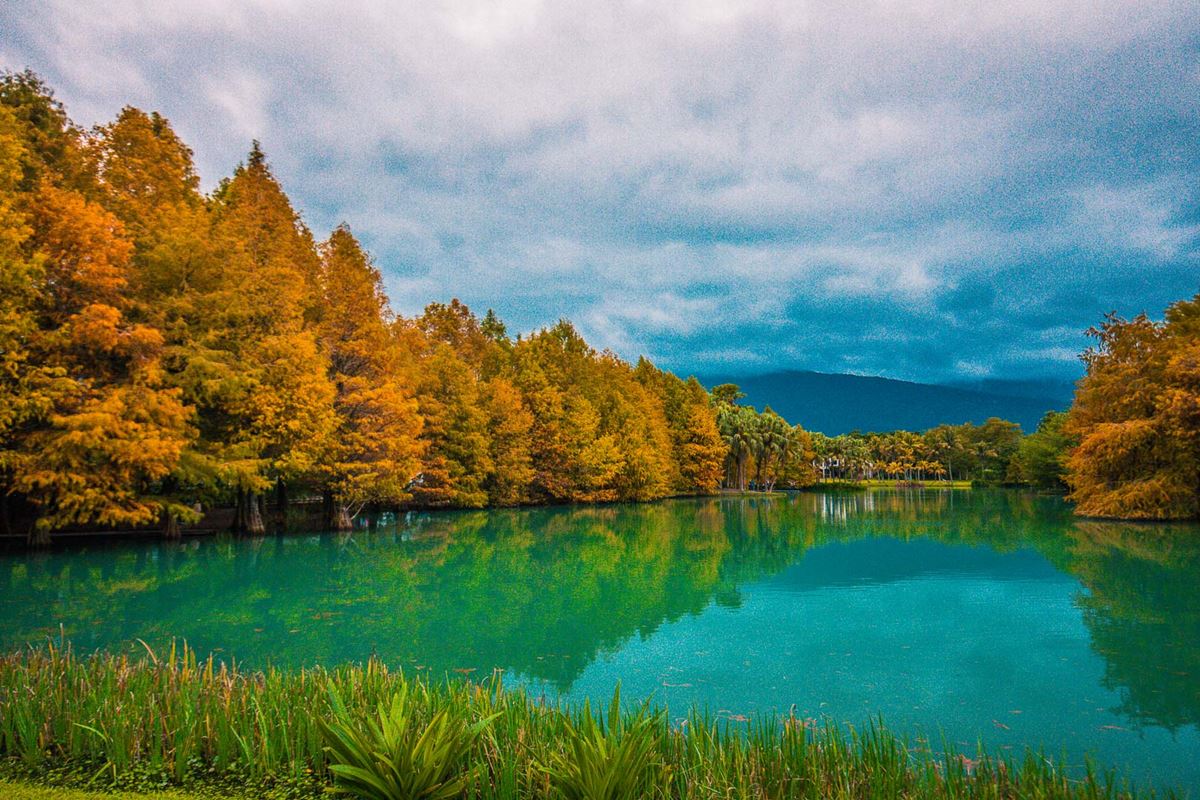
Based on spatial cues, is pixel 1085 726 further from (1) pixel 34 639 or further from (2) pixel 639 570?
(1) pixel 34 639

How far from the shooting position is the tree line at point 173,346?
58.2 feet

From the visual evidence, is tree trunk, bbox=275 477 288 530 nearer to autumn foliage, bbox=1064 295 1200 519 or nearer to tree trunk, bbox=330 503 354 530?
tree trunk, bbox=330 503 354 530

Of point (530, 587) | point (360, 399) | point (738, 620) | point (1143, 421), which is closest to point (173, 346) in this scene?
point (360, 399)

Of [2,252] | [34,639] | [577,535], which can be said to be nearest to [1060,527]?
[577,535]

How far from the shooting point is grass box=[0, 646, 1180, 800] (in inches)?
169

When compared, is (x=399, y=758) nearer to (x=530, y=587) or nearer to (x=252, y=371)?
(x=530, y=587)

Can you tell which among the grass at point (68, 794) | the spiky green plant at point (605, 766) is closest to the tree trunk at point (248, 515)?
the grass at point (68, 794)

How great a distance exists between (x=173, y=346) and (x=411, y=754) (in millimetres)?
20991

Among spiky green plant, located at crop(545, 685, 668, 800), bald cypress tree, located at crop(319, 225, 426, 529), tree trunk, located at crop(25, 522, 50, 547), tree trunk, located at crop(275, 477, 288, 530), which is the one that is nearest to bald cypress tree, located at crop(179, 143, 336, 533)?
bald cypress tree, located at crop(319, 225, 426, 529)

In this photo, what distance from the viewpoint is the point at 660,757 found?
184 inches

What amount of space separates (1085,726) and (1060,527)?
28.4m

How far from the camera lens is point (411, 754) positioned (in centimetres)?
419

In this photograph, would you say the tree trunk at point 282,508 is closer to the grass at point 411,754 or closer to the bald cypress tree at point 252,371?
the bald cypress tree at point 252,371

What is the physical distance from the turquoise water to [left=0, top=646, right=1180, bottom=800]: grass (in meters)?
2.12
